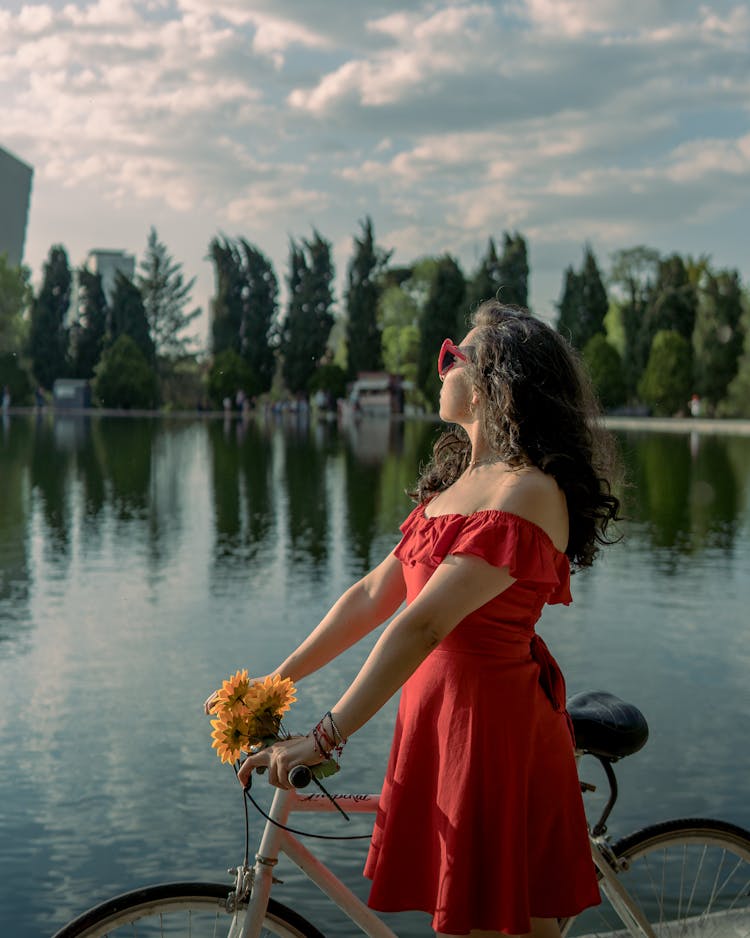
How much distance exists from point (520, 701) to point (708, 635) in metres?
6.72

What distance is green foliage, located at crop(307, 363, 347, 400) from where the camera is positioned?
3110 inches

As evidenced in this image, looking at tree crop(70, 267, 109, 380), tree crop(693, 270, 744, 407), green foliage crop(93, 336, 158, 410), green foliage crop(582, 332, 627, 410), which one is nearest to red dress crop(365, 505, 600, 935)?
tree crop(693, 270, 744, 407)

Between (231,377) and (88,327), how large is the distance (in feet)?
40.0

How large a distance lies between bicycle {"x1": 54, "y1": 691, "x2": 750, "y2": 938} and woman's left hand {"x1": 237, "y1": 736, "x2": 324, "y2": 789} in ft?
0.10

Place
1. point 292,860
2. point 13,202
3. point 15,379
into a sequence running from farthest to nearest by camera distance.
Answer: point 13,202, point 15,379, point 292,860

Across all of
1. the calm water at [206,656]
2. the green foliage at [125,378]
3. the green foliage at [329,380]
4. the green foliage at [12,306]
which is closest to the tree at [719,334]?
the green foliage at [329,380]

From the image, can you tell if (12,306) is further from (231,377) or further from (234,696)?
(234,696)

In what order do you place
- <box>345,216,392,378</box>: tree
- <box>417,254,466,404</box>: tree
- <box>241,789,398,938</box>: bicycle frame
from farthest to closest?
1. <box>345,216,392,378</box>: tree
2. <box>417,254,466,404</box>: tree
3. <box>241,789,398,938</box>: bicycle frame

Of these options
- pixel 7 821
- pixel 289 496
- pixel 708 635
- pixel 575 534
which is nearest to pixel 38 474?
pixel 289 496

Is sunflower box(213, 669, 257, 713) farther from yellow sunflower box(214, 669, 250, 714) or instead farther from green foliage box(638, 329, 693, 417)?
green foliage box(638, 329, 693, 417)

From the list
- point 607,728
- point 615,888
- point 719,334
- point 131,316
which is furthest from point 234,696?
point 131,316

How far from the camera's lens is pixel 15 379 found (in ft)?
263

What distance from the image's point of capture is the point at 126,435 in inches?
1645

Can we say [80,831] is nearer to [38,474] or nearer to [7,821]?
[7,821]
